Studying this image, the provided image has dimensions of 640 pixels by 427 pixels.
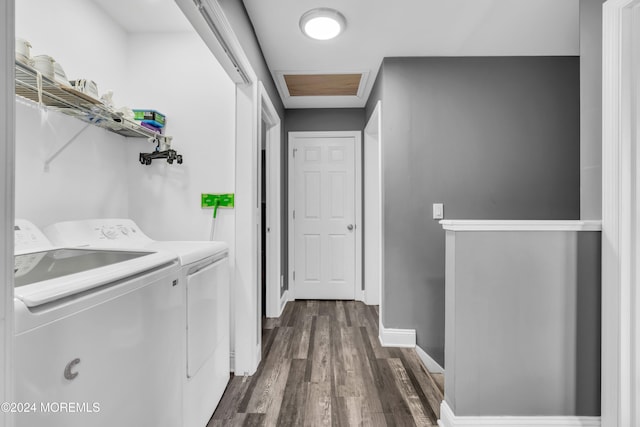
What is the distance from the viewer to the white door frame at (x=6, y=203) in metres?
0.51

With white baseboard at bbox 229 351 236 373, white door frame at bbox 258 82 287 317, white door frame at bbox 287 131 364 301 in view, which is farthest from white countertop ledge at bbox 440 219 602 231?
white door frame at bbox 287 131 364 301

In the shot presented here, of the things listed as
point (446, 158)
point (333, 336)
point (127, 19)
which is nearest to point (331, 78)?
point (446, 158)

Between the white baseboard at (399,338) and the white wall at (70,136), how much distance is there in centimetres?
219

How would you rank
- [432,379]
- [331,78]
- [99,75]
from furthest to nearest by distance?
1. [331,78]
2. [432,379]
3. [99,75]

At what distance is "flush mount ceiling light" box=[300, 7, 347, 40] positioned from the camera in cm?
213

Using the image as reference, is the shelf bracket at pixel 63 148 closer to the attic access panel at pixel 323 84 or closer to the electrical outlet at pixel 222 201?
the electrical outlet at pixel 222 201

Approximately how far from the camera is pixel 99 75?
2.03m

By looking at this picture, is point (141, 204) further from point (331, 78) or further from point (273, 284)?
point (331, 78)

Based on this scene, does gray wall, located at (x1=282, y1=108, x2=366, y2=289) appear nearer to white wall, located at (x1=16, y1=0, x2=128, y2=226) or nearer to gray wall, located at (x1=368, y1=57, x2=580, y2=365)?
gray wall, located at (x1=368, y1=57, x2=580, y2=365)

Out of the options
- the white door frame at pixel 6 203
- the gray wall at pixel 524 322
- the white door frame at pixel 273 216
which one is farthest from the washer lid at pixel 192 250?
the white door frame at pixel 273 216

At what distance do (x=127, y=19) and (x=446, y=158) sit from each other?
2.48 m

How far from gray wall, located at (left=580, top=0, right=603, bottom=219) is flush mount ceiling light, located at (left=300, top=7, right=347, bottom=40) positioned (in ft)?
4.36

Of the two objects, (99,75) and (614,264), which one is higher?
(99,75)

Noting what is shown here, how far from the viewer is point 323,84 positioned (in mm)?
3355
